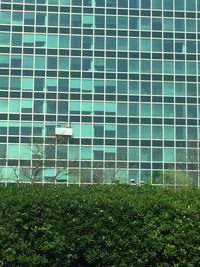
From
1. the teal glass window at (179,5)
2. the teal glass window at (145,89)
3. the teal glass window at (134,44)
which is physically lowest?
the teal glass window at (145,89)

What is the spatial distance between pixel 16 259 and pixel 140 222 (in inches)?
71.5

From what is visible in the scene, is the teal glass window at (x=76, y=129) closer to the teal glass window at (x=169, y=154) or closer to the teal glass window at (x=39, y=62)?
the teal glass window at (x=39, y=62)

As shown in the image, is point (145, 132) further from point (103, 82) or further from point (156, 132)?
point (103, 82)

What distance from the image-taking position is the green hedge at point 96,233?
8.39 m

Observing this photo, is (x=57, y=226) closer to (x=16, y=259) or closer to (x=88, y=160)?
(x=16, y=259)

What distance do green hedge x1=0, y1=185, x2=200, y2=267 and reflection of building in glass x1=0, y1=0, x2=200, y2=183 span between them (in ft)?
221

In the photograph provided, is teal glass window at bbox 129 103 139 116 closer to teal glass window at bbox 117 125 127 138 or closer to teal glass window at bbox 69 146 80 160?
teal glass window at bbox 117 125 127 138

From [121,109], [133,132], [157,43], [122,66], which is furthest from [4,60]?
[157,43]

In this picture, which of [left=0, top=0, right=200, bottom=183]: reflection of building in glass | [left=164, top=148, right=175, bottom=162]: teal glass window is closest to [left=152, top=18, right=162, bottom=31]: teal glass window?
[left=0, top=0, right=200, bottom=183]: reflection of building in glass

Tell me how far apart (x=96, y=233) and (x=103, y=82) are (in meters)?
74.7

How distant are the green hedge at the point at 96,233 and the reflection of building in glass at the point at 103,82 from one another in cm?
6730

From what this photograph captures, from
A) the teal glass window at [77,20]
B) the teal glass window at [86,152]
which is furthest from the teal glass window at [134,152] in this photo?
the teal glass window at [77,20]

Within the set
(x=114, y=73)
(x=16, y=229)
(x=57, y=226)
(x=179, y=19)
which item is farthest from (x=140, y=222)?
(x=179, y=19)

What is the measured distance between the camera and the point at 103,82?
3255 inches
